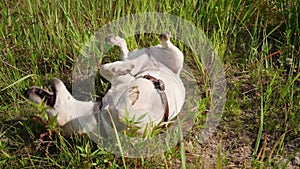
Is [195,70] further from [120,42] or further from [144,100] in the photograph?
[144,100]

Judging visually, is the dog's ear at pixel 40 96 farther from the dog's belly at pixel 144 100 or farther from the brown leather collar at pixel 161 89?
the brown leather collar at pixel 161 89

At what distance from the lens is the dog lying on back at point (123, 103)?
1.54 metres

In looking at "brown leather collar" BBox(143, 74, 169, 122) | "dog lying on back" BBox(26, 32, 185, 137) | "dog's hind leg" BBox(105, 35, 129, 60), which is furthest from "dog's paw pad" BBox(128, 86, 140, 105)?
"dog's hind leg" BBox(105, 35, 129, 60)

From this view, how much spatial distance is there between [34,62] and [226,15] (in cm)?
93

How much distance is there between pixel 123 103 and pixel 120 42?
52 centimetres

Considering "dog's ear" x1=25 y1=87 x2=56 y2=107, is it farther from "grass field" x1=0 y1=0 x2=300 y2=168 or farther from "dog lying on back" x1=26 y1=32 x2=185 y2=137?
"grass field" x1=0 y1=0 x2=300 y2=168

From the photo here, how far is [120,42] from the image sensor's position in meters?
1.98

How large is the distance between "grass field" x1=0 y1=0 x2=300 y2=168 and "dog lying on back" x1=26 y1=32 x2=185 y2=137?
0.27ft

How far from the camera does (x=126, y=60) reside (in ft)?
6.28

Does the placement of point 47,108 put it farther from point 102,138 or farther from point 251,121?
point 251,121

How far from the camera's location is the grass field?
1.72 metres

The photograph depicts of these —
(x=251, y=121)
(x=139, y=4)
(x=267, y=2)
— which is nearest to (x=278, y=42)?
(x=267, y=2)

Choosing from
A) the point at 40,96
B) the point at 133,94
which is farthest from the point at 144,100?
the point at 40,96

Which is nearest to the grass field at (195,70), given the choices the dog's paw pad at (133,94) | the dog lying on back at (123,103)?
the dog lying on back at (123,103)
